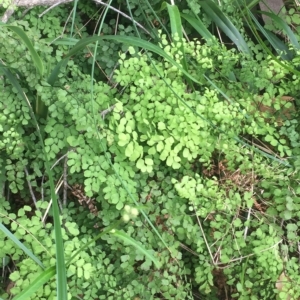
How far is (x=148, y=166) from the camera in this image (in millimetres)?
1251

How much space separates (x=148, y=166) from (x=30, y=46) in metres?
0.50

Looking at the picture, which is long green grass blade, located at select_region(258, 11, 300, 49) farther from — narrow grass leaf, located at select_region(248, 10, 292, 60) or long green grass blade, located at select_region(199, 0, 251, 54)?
long green grass blade, located at select_region(199, 0, 251, 54)

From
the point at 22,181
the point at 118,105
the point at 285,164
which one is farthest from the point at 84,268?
the point at 285,164

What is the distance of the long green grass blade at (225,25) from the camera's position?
4.91 ft

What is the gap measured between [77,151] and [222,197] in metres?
0.51

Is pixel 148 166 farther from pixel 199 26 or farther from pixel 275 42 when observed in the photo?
pixel 275 42

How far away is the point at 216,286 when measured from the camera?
1.42 meters

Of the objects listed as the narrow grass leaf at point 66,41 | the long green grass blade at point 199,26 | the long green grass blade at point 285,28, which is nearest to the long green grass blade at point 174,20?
the long green grass blade at point 199,26

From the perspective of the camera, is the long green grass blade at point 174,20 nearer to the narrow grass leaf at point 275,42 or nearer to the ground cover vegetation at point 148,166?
the ground cover vegetation at point 148,166

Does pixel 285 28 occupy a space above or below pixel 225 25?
below

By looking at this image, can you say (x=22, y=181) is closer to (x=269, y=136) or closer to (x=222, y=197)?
(x=222, y=197)

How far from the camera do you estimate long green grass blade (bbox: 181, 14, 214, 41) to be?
4.75 ft

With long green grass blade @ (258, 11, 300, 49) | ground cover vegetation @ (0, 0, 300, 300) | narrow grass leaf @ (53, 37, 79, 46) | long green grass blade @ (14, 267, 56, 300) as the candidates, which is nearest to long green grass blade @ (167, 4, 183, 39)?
ground cover vegetation @ (0, 0, 300, 300)

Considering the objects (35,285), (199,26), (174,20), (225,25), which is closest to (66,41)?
(174,20)
